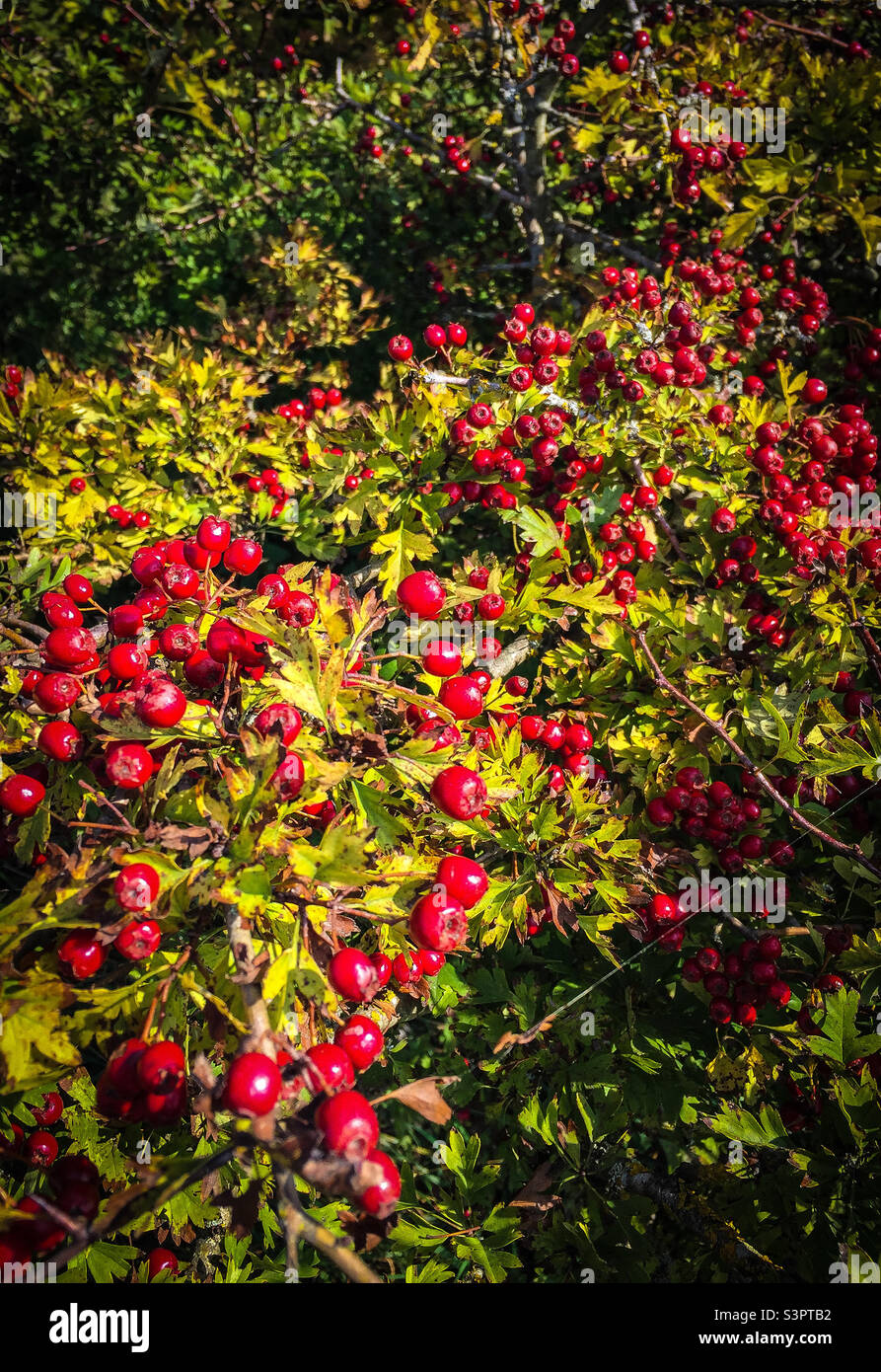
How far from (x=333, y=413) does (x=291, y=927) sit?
3.52 m

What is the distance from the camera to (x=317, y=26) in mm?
7125

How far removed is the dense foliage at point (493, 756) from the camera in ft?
5.12

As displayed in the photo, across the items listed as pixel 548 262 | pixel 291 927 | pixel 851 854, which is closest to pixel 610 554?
pixel 851 854

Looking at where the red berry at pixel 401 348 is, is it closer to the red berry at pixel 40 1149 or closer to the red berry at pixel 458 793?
the red berry at pixel 458 793

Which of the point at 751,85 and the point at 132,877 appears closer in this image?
the point at 132,877

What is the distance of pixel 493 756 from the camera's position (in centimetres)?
249

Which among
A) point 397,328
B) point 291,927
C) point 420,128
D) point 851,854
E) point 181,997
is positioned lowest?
point 851,854

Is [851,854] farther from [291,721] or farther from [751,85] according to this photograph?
[751,85]

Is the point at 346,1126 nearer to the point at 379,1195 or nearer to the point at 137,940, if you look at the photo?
the point at 379,1195

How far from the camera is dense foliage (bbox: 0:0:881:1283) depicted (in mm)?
1561

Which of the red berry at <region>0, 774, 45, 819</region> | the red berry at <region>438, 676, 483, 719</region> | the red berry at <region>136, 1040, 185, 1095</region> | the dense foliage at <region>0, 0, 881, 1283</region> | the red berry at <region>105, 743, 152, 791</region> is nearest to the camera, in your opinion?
the red berry at <region>136, 1040, 185, 1095</region>

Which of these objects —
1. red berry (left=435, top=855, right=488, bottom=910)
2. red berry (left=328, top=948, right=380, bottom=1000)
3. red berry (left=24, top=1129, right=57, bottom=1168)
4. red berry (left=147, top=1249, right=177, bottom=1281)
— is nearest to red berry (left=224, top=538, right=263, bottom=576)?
red berry (left=435, top=855, right=488, bottom=910)

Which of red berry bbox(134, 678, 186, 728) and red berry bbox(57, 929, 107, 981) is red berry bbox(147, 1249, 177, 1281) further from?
red berry bbox(134, 678, 186, 728)

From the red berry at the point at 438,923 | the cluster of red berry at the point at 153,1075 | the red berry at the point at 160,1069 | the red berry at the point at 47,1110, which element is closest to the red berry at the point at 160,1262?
the red berry at the point at 47,1110
